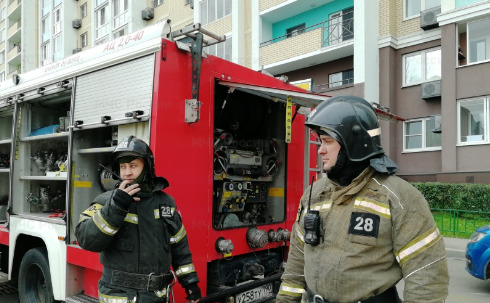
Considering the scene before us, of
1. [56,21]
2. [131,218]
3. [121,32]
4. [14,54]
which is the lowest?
[131,218]

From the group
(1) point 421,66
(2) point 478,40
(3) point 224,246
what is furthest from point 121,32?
(3) point 224,246

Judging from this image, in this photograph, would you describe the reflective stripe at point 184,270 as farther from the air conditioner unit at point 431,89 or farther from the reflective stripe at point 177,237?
the air conditioner unit at point 431,89

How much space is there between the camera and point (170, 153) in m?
3.55

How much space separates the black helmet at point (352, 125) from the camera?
2043mm

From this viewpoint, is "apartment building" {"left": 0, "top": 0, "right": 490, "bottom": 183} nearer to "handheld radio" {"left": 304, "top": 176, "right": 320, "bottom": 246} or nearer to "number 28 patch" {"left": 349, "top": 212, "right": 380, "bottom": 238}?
"handheld radio" {"left": 304, "top": 176, "right": 320, "bottom": 246}

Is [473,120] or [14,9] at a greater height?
[14,9]

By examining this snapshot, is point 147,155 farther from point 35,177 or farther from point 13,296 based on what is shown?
point 13,296

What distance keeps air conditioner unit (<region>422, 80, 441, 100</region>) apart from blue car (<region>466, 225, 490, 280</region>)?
10674mm

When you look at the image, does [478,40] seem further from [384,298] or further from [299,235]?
[384,298]

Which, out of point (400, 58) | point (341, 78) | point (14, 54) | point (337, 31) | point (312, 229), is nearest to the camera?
point (312, 229)

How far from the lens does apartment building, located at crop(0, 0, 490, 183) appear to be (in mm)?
14516

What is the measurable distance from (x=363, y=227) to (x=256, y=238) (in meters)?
2.52

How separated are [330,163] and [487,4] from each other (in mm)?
14832

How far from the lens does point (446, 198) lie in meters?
12.7
